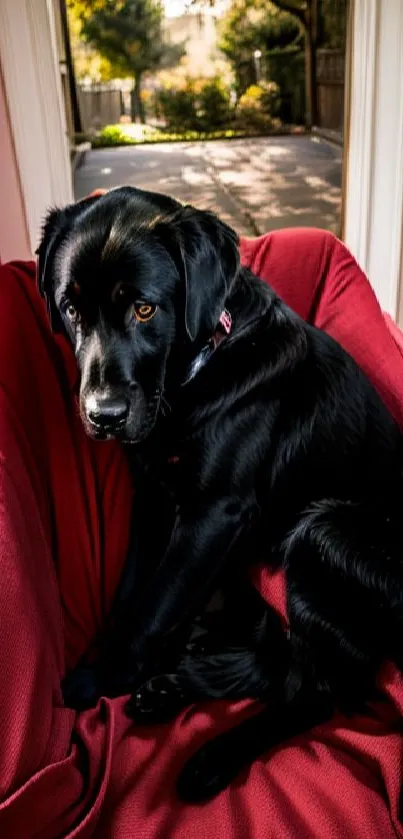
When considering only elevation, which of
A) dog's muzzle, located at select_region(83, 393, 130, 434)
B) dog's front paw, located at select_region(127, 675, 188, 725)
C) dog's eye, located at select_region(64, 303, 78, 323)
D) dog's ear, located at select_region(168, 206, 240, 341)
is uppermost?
dog's ear, located at select_region(168, 206, 240, 341)

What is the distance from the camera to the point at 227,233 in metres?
1.12

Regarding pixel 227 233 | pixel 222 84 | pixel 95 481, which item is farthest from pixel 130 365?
pixel 222 84

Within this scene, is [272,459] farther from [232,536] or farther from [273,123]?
[273,123]

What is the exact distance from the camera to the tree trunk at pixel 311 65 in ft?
6.89

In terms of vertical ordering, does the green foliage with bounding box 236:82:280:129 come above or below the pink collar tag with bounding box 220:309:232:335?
above

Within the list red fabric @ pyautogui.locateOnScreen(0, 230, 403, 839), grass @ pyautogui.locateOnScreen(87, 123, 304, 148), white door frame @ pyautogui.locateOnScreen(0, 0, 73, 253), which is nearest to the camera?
red fabric @ pyautogui.locateOnScreen(0, 230, 403, 839)

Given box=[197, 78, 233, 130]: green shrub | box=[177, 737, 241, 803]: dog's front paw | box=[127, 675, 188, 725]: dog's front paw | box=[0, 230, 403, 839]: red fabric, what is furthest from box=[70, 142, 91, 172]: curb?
box=[177, 737, 241, 803]: dog's front paw

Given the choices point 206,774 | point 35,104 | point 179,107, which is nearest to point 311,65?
point 179,107

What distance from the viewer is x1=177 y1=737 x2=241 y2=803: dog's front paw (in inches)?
39.5

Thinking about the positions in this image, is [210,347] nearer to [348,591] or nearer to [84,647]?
[348,591]

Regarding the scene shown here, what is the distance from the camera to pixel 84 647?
1.33 m

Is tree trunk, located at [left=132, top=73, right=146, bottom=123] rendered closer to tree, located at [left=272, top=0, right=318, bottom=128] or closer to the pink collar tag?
tree, located at [left=272, top=0, right=318, bottom=128]

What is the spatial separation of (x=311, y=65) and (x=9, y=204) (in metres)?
1.07

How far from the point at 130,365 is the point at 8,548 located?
336 millimetres
